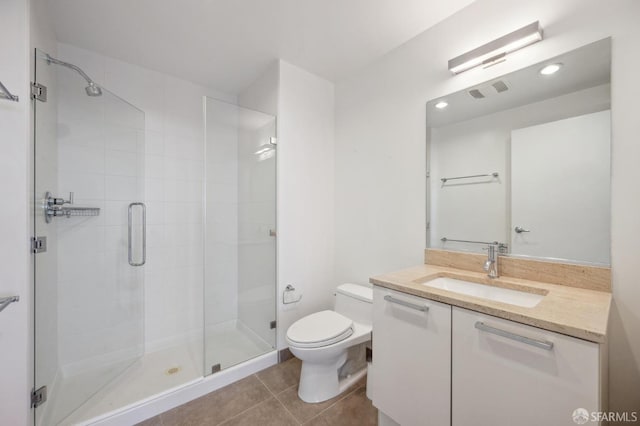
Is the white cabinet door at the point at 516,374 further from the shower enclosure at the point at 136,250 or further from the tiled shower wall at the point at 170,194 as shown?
the tiled shower wall at the point at 170,194

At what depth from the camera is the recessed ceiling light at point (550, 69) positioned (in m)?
1.25

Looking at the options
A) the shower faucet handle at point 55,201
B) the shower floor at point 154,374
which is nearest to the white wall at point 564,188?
the shower floor at point 154,374

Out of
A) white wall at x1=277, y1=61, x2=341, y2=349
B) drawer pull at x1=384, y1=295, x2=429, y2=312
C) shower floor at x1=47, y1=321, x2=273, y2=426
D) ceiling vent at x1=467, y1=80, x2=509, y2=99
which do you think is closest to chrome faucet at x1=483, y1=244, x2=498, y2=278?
drawer pull at x1=384, y1=295, x2=429, y2=312

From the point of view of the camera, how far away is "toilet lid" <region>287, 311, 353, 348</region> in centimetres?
158

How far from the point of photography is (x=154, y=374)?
192 centimetres

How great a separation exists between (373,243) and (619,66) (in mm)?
1614

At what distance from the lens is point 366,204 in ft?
7.14

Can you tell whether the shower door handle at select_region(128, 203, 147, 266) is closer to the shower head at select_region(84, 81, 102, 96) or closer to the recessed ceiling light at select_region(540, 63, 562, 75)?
the shower head at select_region(84, 81, 102, 96)

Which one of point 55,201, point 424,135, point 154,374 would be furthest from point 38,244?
point 424,135

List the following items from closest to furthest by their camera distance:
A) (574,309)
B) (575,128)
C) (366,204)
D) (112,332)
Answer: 1. (574,309)
2. (575,128)
3. (112,332)
4. (366,204)

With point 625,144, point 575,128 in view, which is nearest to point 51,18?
point 575,128

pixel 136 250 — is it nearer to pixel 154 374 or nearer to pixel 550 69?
pixel 154 374

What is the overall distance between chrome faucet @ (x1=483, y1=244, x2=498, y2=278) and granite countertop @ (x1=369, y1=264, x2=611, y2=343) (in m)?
0.03

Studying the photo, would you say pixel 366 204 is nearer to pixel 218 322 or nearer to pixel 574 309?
pixel 574 309
